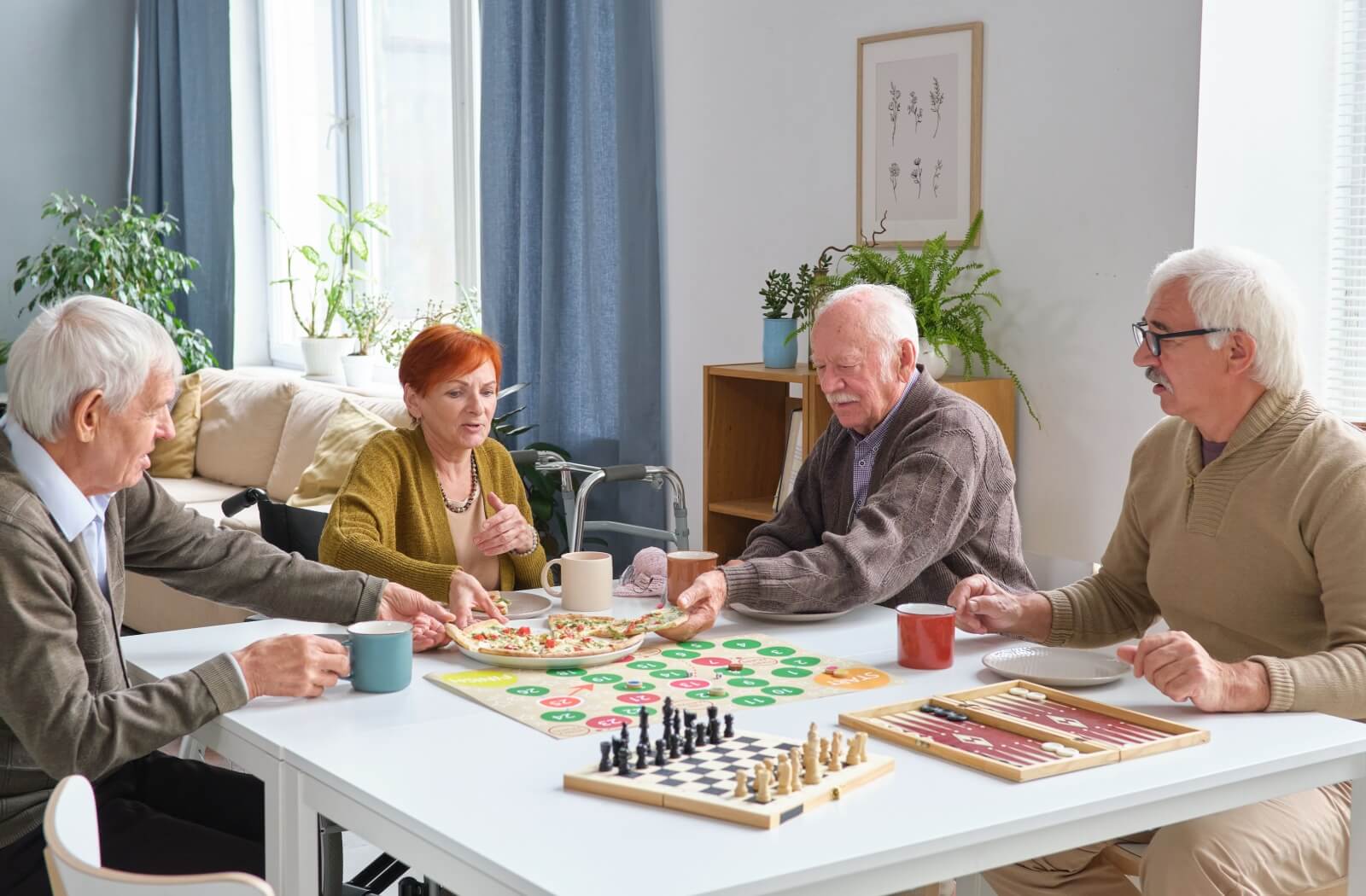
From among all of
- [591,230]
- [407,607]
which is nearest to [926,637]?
[407,607]

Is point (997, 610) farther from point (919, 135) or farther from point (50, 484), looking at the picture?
point (919, 135)

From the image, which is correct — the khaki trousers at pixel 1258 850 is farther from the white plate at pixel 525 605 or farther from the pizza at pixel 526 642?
the white plate at pixel 525 605

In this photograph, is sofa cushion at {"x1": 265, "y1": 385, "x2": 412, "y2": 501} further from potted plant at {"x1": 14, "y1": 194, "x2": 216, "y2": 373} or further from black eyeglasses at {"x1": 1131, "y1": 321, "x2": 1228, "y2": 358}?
black eyeglasses at {"x1": 1131, "y1": 321, "x2": 1228, "y2": 358}

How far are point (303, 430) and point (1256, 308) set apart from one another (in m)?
3.77

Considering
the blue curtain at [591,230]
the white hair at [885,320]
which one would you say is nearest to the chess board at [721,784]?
the white hair at [885,320]

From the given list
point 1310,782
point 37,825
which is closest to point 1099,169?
point 1310,782

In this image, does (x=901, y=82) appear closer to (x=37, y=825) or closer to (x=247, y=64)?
(x=37, y=825)

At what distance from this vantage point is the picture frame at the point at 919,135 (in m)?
3.50

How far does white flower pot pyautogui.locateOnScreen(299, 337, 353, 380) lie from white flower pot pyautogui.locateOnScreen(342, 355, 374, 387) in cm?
15

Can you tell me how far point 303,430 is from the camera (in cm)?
511

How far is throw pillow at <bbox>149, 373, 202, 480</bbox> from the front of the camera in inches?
222

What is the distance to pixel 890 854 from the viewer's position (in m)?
1.30

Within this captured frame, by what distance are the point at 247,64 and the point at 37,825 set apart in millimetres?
5679

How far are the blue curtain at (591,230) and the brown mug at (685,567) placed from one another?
2216 millimetres
